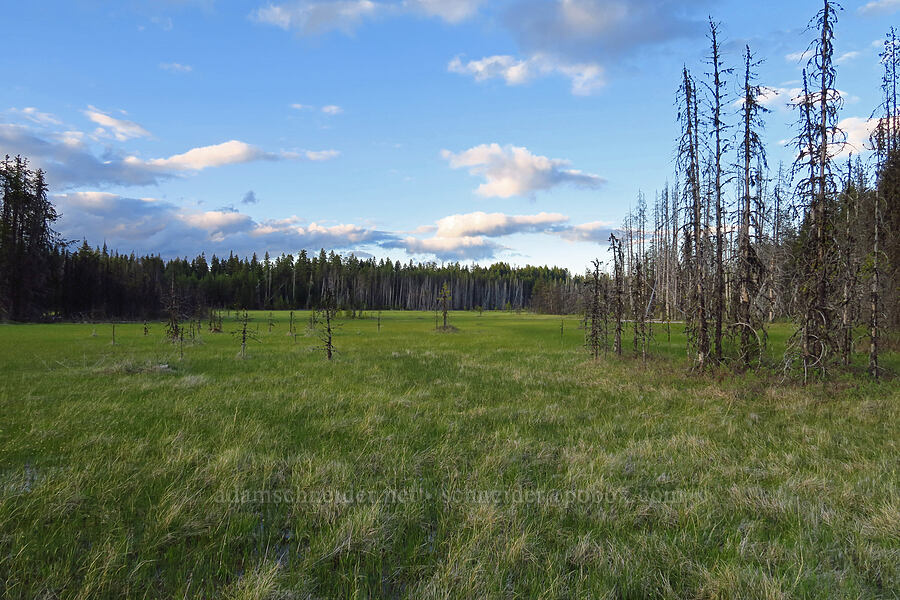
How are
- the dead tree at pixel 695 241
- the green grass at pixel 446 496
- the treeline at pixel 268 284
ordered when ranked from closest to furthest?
the green grass at pixel 446 496 < the dead tree at pixel 695 241 < the treeline at pixel 268 284

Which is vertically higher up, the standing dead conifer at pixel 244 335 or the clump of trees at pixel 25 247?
the clump of trees at pixel 25 247

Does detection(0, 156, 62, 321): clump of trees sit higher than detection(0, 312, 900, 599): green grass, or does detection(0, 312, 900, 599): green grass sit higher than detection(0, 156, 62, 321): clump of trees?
detection(0, 156, 62, 321): clump of trees

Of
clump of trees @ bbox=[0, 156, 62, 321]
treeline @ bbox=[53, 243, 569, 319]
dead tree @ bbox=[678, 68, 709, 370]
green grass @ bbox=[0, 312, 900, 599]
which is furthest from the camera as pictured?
treeline @ bbox=[53, 243, 569, 319]

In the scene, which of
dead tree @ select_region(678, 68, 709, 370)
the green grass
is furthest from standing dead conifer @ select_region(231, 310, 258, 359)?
dead tree @ select_region(678, 68, 709, 370)

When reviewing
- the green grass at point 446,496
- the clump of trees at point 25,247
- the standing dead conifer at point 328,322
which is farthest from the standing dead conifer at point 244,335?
the clump of trees at point 25,247

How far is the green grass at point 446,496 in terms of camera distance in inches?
132

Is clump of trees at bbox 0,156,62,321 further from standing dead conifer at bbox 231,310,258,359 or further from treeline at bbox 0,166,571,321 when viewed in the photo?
standing dead conifer at bbox 231,310,258,359

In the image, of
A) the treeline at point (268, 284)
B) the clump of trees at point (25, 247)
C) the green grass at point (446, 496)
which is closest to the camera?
the green grass at point (446, 496)

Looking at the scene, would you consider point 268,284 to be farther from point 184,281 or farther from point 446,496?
point 446,496

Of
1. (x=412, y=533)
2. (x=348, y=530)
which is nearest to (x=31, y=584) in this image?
(x=348, y=530)

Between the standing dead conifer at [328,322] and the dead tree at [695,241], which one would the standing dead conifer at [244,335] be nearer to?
the standing dead conifer at [328,322]

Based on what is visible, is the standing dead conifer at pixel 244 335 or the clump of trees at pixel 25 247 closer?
the standing dead conifer at pixel 244 335

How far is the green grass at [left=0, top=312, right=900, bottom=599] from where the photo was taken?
3361 mm

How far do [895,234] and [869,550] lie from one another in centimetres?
2378
